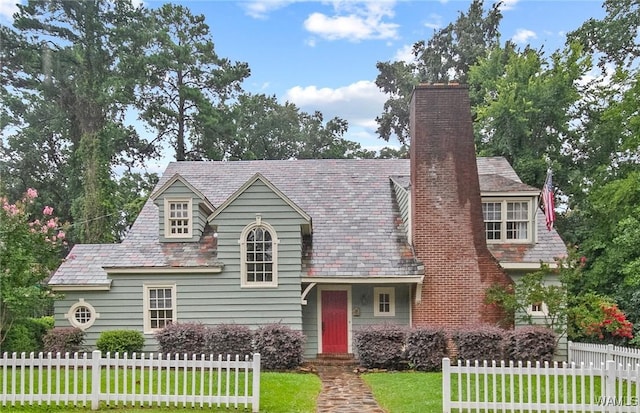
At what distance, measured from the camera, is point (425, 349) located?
13734 mm

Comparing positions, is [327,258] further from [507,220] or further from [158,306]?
[507,220]

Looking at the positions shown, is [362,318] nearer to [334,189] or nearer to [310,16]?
[334,189]

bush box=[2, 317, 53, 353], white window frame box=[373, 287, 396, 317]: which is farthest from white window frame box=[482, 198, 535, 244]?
bush box=[2, 317, 53, 353]

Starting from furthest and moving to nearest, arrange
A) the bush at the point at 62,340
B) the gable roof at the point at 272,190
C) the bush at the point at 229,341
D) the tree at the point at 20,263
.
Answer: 1. the gable roof at the point at 272,190
2. the bush at the point at 62,340
3. the bush at the point at 229,341
4. the tree at the point at 20,263

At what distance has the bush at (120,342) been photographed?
14648 mm

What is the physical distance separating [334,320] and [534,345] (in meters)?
5.75

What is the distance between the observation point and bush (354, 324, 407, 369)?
45.6 feet

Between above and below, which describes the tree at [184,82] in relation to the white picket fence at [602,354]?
above

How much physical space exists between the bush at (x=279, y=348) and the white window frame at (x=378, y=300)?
314 cm

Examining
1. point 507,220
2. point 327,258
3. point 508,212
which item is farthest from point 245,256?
point 508,212

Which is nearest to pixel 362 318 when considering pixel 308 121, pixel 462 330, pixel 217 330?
pixel 462 330

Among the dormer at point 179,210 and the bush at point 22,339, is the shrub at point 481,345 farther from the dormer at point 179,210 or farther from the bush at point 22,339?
the bush at point 22,339

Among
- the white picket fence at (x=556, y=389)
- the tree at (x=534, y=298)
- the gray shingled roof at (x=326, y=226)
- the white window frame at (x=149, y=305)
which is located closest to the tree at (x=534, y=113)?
the gray shingled roof at (x=326, y=226)

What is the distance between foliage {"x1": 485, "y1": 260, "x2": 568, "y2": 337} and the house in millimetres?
385
